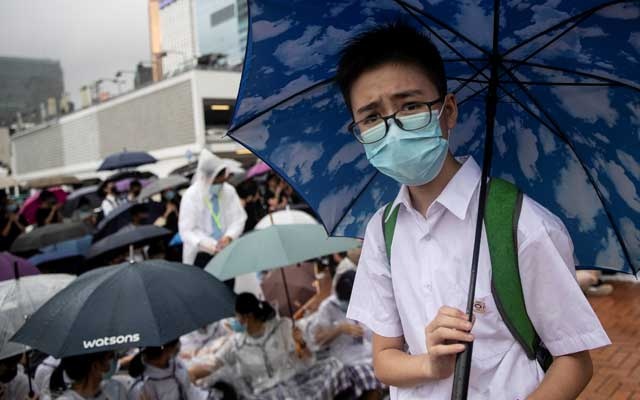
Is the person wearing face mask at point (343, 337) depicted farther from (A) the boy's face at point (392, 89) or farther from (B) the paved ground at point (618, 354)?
(A) the boy's face at point (392, 89)

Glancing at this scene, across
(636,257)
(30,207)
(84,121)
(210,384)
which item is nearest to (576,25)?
(636,257)

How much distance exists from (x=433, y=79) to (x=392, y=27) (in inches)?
7.3

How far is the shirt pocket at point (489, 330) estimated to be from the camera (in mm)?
1235

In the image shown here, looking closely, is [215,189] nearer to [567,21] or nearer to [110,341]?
[110,341]

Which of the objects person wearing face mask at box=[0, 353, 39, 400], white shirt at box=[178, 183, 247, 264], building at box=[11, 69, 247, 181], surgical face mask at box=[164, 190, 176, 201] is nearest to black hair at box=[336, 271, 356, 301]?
white shirt at box=[178, 183, 247, 264]

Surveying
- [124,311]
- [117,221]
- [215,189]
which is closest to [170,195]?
[117,221]

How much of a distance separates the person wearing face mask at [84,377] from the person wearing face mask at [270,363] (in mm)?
963

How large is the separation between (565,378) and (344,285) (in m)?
3.06

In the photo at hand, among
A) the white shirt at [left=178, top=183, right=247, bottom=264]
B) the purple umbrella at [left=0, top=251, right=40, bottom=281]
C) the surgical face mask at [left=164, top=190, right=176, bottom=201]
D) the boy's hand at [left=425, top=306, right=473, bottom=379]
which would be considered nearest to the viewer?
the boy's hand at [left=425, top=306, right=473, bottom=379]

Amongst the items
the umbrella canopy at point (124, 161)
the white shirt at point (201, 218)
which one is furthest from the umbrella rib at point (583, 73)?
the umbrella canopy at point (124, 161)

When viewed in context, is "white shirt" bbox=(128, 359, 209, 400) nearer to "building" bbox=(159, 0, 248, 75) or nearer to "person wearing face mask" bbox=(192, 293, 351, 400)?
"person wearing face mask" bbox=(192, 293, 351, 400)

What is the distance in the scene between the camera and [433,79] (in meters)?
1.40

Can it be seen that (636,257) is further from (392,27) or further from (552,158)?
(392,27)

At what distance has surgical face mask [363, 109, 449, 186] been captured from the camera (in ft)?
4.42
